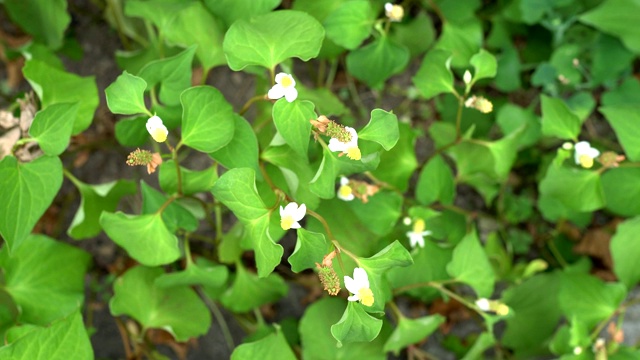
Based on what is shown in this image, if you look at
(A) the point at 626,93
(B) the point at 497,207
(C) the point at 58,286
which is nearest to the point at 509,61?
(A) the point at 626,93

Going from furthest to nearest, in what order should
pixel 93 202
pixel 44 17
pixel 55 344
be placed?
pixel 44 17
pixel 93 202
pixel 55 344

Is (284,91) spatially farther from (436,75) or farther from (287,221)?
(436,75)

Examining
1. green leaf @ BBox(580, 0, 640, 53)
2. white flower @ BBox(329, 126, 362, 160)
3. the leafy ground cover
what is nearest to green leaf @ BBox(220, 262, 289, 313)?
the leafy ground cover

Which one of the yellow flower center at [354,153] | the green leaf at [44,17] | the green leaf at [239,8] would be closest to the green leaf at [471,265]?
the yellow flower center at [354,153]

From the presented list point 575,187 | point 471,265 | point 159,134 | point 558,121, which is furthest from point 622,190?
point 159,134

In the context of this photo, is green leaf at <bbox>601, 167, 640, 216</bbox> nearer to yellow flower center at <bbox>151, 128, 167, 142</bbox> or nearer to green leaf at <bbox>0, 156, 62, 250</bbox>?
yellow flower center at <bbox>151, 128, 167, 142</bbox>

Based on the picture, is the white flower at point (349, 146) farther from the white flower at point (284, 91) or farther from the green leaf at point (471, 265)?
the green leaf at point (471, 265)
